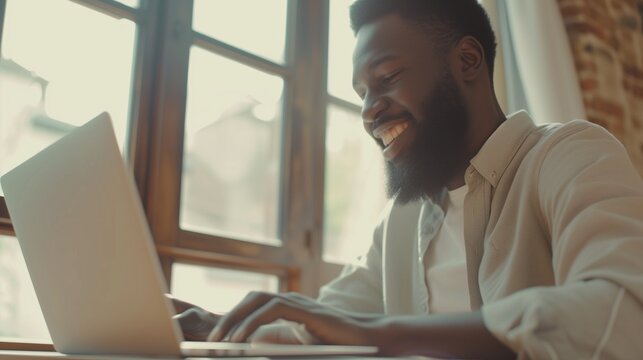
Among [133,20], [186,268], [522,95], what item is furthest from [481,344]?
[522,95]

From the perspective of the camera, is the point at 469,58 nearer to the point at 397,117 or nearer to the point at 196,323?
the point at 397,117

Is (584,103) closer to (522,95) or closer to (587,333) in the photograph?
(522,95)

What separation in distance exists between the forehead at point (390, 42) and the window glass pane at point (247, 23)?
0.63m

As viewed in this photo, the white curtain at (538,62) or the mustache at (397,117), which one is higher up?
the white curtain at (538,62)

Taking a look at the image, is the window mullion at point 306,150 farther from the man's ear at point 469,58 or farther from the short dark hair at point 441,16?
the man's ear at point 469,58

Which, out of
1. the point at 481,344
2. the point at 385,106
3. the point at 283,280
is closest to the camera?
the point at 481,344

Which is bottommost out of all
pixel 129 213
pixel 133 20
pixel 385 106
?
pixel 129 213

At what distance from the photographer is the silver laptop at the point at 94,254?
0.60 m

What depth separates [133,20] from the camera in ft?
5.37

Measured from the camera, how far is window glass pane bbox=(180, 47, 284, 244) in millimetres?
1730

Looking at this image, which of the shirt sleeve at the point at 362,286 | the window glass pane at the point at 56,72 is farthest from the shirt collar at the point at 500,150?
the window glass pane at the point at 56,72

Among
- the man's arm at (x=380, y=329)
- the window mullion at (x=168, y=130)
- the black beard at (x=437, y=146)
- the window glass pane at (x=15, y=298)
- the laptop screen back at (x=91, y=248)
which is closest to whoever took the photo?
the laptop screen back at (x=91, y=248)

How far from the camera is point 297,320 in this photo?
770 mm

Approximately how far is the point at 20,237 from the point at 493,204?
691 millimetres
